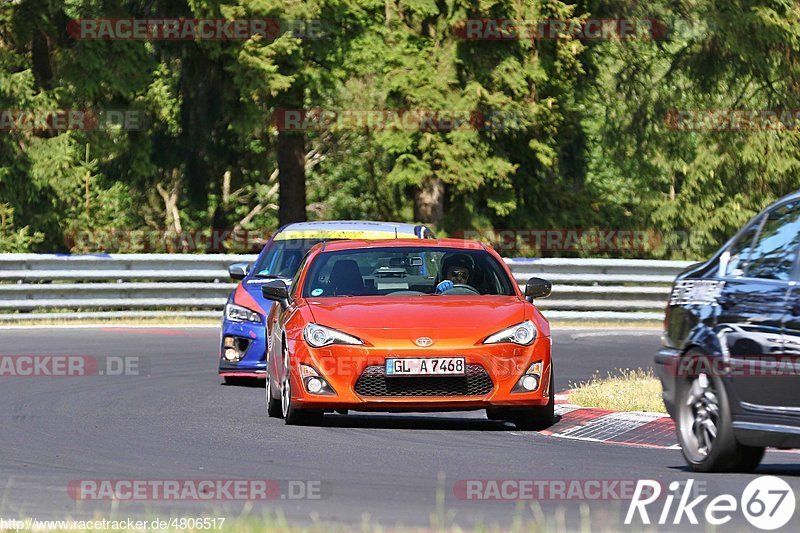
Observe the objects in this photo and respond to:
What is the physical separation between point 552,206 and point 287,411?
26.0 metres

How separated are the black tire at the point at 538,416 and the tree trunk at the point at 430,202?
74.7 ft

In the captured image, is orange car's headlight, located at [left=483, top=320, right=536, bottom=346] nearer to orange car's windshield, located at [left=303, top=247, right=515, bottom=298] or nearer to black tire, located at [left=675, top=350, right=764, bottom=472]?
orange car's windshield, located at [left=303, top=247, right=515, bottom=298]

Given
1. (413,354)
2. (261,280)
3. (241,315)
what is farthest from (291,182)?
(413,354)

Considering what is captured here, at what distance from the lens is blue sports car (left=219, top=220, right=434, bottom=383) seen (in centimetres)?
1762

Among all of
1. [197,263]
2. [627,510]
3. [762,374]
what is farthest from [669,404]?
[197,263]

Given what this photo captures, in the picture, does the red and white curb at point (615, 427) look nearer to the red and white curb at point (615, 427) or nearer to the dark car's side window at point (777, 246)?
the red and white curb at point (615, 427)

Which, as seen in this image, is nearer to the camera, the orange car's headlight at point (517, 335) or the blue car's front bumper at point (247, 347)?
the orange car's headlight at point (517, 335)

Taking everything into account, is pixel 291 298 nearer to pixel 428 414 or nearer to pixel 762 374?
pixel 428 414

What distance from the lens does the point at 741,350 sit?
10.1 meters

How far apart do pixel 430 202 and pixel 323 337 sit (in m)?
23.4

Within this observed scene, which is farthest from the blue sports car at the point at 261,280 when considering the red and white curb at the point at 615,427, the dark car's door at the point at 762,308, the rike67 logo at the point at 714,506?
the rike67 logo at the point at 714,506

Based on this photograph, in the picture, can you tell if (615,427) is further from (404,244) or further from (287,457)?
(287,457)

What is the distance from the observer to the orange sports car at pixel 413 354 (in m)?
12.8

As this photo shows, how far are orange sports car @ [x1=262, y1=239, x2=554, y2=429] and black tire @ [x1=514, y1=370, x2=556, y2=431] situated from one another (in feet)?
0.03
